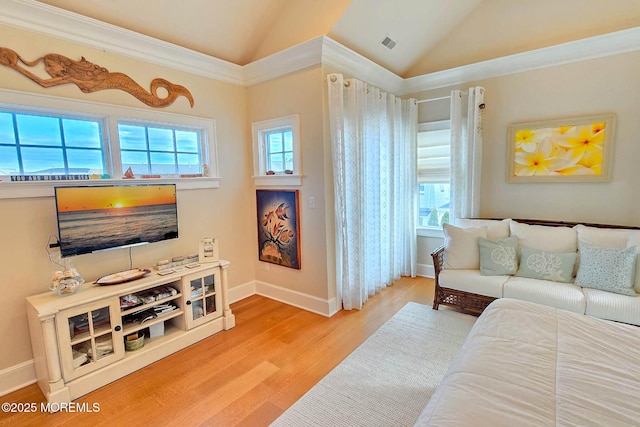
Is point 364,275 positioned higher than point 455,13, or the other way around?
point 455,13

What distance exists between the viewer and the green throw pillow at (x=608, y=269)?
2.54 m

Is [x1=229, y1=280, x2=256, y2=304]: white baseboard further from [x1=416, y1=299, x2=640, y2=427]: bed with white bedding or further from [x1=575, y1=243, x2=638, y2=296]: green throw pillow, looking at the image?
[x1=575, y1=243, x2=638, y2=296]: green throw pillow

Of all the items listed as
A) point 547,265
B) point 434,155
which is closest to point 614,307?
point 547,265

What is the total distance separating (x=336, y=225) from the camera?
3.30 m

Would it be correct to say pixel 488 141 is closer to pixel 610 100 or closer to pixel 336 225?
pixel 610 100

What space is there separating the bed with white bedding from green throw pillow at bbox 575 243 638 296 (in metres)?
1.22

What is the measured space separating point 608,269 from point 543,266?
0.45 m

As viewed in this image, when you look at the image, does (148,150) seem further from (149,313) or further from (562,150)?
(562,150)

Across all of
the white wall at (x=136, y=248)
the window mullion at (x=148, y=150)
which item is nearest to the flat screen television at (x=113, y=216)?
the white wall at (x=136, y=248)

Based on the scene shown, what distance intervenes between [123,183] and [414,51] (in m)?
3.63

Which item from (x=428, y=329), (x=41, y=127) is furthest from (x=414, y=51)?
(x=41, y=127)

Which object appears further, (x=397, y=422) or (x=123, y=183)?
(x=123, y=183)

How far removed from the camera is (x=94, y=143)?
2.71 meters

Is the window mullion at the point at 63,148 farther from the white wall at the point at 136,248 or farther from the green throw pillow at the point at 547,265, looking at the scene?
the green throw pillow at the point at 547,265
